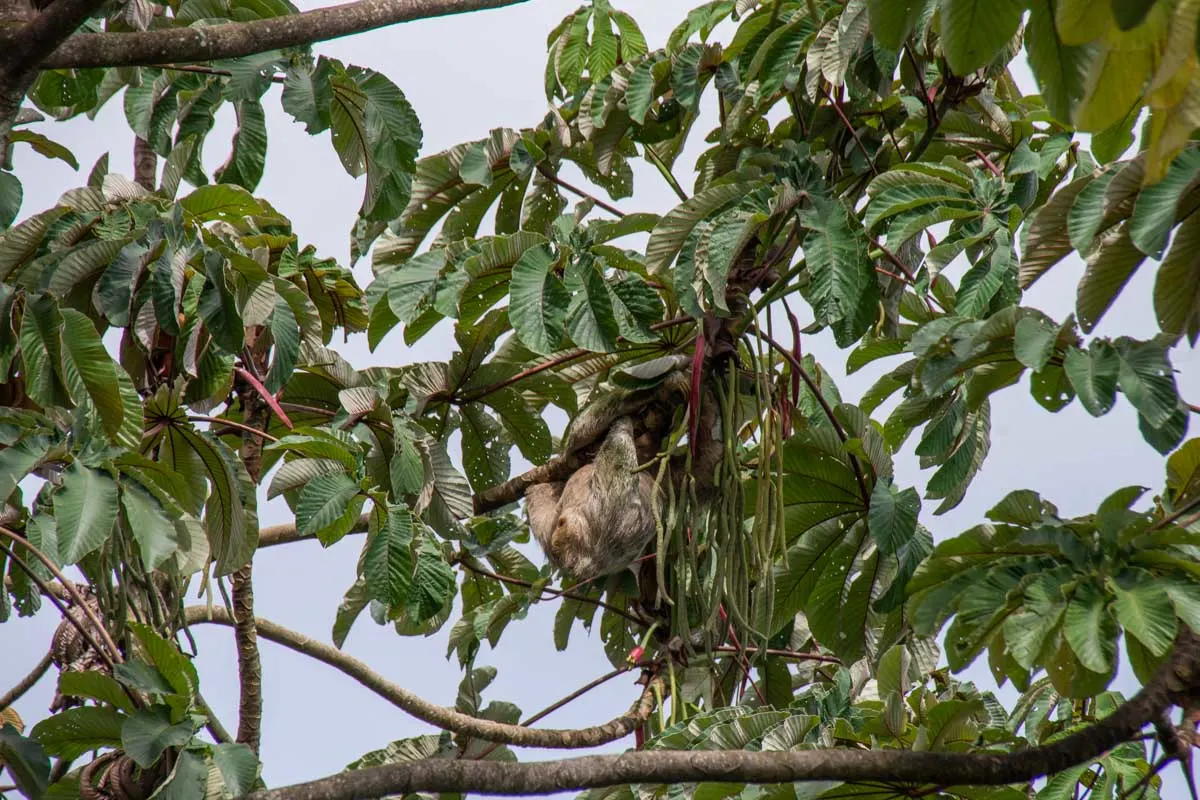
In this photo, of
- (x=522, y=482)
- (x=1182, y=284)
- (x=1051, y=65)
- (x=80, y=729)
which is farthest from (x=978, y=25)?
(x=80, y=729)

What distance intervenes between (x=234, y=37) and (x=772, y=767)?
3.86 ft

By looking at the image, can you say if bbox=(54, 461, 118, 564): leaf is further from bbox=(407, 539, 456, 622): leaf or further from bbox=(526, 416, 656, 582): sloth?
bbox=(526, 416, 656, 582): sloth

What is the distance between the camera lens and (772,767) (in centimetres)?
161

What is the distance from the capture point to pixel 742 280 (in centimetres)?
218

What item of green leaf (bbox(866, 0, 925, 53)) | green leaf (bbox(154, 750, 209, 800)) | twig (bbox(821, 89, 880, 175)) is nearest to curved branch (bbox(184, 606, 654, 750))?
green leaf (bbox(154, 750, 209, 800))

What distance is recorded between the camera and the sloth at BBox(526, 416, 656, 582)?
7.14 ft

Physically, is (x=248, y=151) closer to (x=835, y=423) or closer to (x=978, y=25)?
(x=835, y=423)

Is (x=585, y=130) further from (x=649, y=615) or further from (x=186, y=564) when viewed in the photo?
(x=186, y=564)

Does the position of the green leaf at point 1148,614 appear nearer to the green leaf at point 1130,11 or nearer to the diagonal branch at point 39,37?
the green leaf at point 1130,11

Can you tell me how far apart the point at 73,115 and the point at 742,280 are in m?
1.63

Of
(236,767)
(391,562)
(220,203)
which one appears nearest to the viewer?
(236,767)

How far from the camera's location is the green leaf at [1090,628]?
1.48 metres

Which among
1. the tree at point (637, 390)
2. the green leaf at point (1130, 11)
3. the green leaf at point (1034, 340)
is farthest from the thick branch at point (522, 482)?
the green leaf at point (1130, 11)

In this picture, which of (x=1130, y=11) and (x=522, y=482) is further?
(x=522, y=482)
